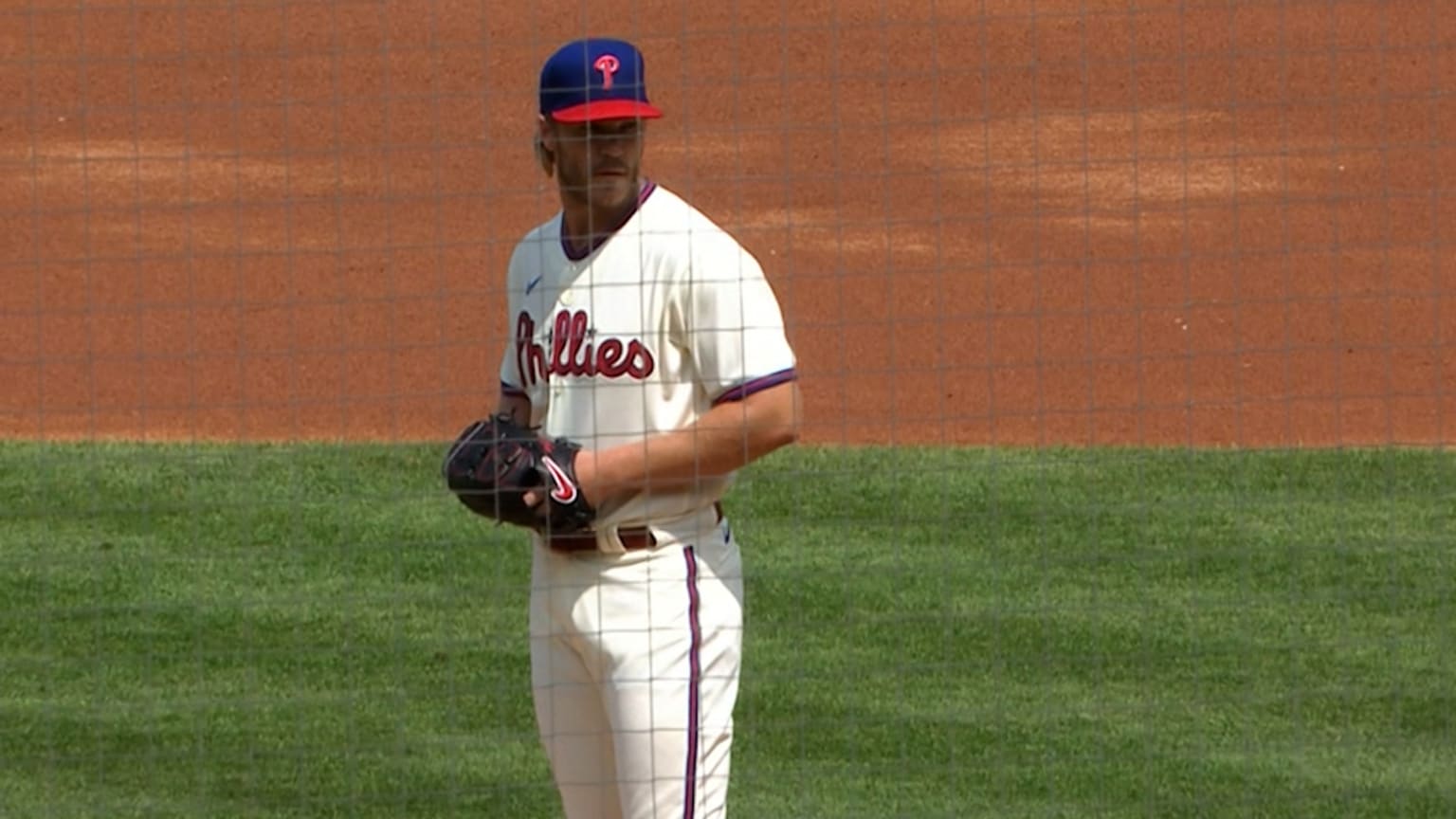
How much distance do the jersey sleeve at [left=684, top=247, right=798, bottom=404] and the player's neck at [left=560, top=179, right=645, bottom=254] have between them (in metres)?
0.24

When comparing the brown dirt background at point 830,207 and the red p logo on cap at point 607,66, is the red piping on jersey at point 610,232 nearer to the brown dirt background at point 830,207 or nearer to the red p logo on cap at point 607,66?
the red p logo on cap at point 607,66

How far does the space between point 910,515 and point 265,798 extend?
291cm

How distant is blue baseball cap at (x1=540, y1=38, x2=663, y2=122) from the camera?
4352mm

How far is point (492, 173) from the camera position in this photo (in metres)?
11.8

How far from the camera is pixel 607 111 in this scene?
Result: 4336mm

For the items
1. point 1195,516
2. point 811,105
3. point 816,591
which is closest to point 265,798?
point 816,591

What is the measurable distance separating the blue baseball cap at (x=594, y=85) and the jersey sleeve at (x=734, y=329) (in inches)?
12.6

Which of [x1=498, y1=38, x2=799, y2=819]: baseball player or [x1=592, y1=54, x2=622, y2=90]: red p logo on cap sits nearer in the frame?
[x1=498, y1=38, x2=799, y2=819]: baseball player

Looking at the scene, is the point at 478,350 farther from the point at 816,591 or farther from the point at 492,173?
the point at 816,591

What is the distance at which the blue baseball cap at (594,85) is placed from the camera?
14.3 ft

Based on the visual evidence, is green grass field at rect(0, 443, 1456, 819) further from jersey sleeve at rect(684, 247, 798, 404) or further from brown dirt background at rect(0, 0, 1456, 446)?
jersey sleeve at rect(684, 247, 798, 404)

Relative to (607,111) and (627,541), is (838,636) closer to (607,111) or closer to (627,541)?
(627,541)

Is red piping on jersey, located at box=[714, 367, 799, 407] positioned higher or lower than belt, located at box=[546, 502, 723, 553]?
higher

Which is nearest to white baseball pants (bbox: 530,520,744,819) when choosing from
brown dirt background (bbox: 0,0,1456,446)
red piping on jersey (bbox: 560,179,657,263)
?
red piping on jersey (bbox: 560,179,657,263)
